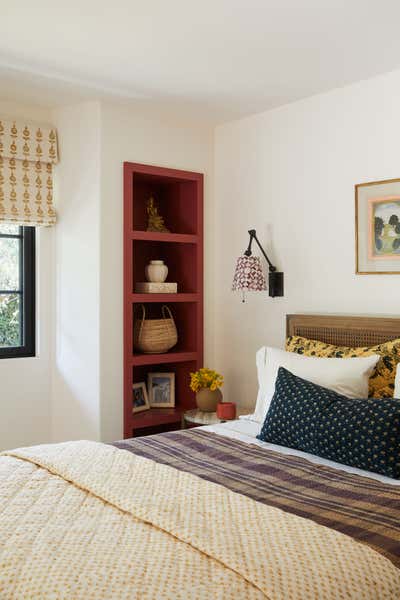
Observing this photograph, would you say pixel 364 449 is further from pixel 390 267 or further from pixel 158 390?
pixel 158 390

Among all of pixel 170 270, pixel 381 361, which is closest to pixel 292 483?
pixel 381 361

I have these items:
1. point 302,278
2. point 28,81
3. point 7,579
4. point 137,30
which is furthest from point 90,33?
point 7,579

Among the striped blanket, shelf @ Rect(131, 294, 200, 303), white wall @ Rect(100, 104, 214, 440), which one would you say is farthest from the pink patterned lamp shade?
the striped blanket

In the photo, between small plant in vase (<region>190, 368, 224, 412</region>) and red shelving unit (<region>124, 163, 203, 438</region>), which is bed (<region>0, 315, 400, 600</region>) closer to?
small plant in vase (<region>190, 368, 224, 412</region>)

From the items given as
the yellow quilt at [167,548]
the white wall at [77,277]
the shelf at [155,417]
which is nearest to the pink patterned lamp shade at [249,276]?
the white wall at [77,277]

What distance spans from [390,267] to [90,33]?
1.84 meters

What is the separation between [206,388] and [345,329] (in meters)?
0.97

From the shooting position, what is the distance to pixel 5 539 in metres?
1.67

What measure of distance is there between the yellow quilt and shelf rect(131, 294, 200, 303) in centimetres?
189

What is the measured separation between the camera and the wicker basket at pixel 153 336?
3998mm

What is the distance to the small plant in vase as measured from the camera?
12.6 ft

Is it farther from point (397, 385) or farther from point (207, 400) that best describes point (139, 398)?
point (397, 385)

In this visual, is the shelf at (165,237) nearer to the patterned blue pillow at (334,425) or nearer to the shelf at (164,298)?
the shelf at (164,298)

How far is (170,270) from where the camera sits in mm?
4441
